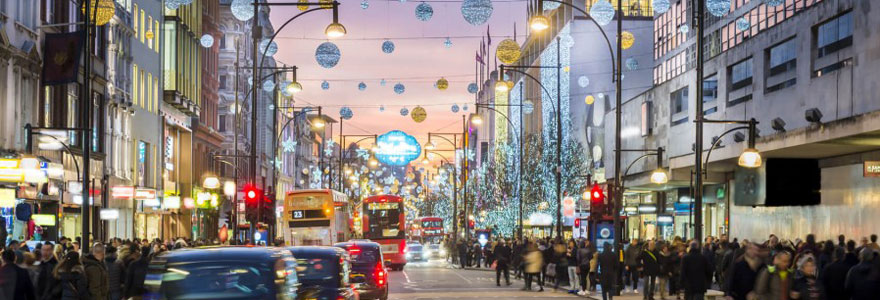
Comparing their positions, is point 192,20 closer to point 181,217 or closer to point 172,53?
point 172,53

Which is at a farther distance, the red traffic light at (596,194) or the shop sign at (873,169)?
the red traffic light at (596,194)

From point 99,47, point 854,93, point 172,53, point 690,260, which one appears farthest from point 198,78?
point 690,260

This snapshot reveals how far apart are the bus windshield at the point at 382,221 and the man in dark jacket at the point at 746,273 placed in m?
46.3

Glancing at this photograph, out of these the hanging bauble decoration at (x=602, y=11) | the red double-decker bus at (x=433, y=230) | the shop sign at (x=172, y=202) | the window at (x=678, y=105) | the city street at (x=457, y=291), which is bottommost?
the red double-decker bus at (x=433, y=230)

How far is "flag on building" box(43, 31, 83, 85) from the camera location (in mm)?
33375

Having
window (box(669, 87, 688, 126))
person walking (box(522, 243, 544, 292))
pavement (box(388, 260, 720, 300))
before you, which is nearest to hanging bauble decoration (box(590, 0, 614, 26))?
person walking (box(522, 243, 544, 292))

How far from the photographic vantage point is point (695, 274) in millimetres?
23672

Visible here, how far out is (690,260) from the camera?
23875mm

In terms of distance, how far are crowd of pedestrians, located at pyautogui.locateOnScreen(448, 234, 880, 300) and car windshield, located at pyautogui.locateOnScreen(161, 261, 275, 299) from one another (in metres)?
6.75

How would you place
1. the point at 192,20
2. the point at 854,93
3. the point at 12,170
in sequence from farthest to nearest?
the point at 192,20, the point at 854,93, the point at 12,170

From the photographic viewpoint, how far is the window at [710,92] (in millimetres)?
50438

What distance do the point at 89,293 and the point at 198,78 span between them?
5525cm

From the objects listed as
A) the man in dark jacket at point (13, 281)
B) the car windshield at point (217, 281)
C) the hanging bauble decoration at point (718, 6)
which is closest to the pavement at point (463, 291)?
the hanging bauble decoration at point (718, 6)

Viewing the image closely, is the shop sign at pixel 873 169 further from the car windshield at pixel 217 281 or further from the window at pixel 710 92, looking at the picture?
the window at pixel 710 92
